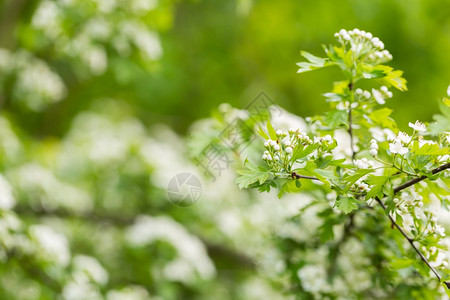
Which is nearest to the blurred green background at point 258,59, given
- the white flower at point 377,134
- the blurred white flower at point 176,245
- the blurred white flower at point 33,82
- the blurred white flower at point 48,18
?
the blurred white flower at point 33,82

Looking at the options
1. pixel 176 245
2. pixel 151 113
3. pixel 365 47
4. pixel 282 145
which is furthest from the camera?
pixel 151 113

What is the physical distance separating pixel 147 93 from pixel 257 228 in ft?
9.86

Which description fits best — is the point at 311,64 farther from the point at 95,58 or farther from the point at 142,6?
the point at 95,58

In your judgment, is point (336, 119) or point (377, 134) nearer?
point (336, 119)

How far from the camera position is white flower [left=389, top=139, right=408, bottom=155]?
171cm

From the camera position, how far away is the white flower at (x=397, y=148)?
67.3 inches

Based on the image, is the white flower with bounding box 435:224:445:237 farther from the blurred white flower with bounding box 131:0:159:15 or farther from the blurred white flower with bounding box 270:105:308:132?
the blurred white flower with bounding box 131:0:159:15

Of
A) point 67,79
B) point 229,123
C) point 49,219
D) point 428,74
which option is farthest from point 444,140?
point 428,74

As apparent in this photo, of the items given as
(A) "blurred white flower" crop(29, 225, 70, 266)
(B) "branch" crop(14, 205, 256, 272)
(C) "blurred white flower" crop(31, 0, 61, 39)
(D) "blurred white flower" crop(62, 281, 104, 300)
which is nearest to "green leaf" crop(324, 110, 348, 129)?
(A) "blurred white flower" crop(29, 225, 70, 266)

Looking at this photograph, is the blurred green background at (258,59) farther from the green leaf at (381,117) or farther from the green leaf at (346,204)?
the green leaf at (346,204)

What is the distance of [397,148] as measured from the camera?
173cm

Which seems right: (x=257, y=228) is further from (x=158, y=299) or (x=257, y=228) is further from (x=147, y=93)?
(x=147, y=93)

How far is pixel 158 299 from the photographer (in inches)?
152

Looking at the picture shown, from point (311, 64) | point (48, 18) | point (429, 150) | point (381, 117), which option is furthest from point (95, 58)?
point (429, 150)
